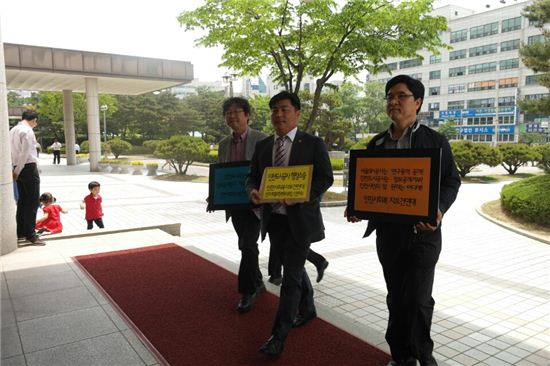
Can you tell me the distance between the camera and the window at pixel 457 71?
63.2 m

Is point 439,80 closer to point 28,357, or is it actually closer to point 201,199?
point 201,199

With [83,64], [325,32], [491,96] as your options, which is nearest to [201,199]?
[325,32]

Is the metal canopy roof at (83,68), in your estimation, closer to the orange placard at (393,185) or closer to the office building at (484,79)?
the orange placard at (393,185)

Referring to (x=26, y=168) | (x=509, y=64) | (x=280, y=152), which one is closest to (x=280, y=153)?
(x=280, y=152)

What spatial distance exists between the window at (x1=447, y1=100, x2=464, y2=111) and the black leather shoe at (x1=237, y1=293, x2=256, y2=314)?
6655cm

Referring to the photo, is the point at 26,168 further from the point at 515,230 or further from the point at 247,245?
the point at 515,230

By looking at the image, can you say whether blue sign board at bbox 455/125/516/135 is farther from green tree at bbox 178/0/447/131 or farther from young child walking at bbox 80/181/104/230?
young child walking at bbox 80/181/104/230

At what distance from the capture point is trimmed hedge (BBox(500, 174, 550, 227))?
8.43 m

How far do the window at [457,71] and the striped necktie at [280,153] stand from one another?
6790 cm

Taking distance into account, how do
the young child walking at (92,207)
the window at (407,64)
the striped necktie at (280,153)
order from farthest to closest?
the window at (407,64) < the young child walking at (92,207) < the striped necktie at (280,153)

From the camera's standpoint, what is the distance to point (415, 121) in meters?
2.71

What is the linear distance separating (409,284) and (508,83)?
2528 inches

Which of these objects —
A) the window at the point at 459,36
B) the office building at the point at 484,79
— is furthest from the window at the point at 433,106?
the window at the point at 459,36

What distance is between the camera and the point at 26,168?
5.91 metres
